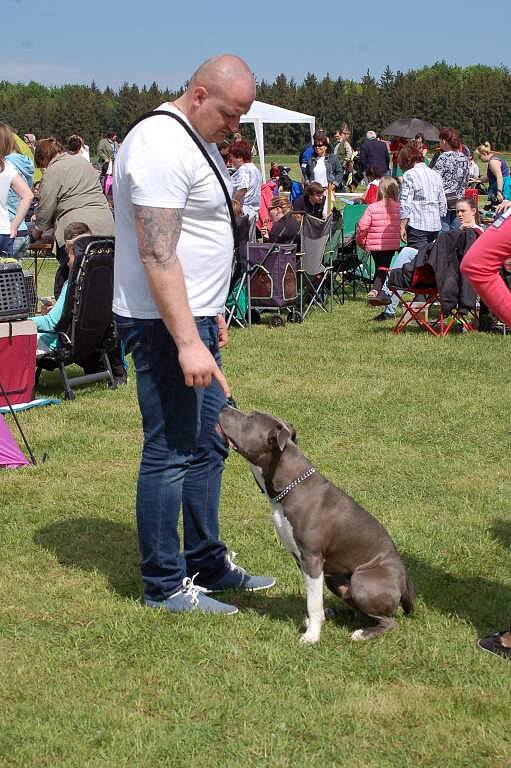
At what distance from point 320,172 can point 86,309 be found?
12127 mm

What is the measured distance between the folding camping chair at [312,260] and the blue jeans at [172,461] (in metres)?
8.00

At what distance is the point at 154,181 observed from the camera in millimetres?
3381

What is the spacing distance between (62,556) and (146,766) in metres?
2.03

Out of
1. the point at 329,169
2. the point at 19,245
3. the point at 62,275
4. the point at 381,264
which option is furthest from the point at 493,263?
the point at 329,169

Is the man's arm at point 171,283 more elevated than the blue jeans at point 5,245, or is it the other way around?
the man's arm at point 171,283

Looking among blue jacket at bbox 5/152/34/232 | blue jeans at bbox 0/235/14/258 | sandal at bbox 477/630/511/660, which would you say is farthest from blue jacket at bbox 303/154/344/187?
sandal at bbox 477/630/511/660

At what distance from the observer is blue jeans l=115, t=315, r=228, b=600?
3.76m

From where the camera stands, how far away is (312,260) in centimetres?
1225

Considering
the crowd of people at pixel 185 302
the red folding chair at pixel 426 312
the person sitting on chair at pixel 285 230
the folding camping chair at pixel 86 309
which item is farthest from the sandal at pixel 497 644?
the person sitting on chair at pixel 285 230

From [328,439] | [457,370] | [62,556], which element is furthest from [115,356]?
[62,556]

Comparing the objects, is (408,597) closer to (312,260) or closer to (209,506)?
(209,506)

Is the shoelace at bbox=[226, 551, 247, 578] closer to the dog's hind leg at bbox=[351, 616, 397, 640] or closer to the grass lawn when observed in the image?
the grass lawn

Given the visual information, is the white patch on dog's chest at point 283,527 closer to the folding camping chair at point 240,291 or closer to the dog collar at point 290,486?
the dog collar at point 290,486

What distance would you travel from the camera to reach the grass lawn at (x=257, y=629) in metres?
3.20
